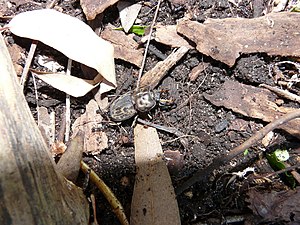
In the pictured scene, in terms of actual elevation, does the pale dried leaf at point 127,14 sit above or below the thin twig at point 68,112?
above

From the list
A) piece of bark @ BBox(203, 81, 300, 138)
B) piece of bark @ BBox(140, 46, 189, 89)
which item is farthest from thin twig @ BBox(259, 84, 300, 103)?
piece of bark @ BBox(140, 46, 189, 89)

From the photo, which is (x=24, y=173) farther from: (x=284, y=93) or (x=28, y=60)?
(x=284, y=93)

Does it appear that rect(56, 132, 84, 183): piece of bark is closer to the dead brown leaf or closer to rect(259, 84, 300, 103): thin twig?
the dead brown leaf

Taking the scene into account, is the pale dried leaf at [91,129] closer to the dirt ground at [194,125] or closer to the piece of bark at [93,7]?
the dirt ground at [194,125]

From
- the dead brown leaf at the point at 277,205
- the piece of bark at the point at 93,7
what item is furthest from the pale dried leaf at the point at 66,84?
the dead brown leaf at the point at 277,205

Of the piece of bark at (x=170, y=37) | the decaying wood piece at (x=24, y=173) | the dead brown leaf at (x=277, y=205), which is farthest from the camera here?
the piece of bark at (x=170, y=37)
